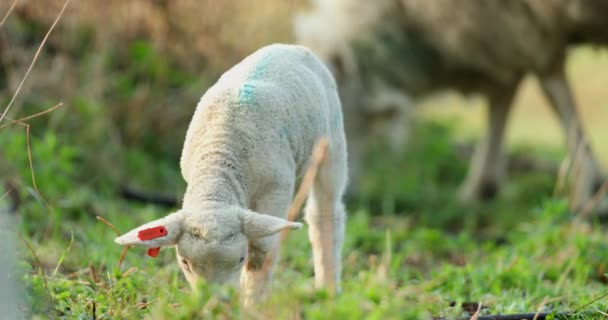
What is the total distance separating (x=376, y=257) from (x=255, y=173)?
2.40 m

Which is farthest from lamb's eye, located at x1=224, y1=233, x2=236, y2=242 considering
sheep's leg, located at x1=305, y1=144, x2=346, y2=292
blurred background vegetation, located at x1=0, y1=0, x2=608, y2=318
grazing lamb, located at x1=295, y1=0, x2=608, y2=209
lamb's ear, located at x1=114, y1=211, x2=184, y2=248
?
grazing lamb, located at x1=295, y1=0, x2=608, y2=209

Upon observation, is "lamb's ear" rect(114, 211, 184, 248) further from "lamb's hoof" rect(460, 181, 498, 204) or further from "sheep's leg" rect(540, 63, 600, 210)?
"lamb's hoof" rect(460, 181, 498, 204)

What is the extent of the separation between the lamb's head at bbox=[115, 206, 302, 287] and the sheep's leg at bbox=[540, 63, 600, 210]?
511 centimetres

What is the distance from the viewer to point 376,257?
5.62 meters

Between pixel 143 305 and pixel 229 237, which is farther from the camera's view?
pixel 143 305

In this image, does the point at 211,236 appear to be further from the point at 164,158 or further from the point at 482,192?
the point at 482,192

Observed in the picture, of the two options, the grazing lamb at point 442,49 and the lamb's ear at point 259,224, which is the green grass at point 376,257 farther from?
the grazing lamb at point 442,49

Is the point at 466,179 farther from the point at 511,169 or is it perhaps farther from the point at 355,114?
the point at 355,114

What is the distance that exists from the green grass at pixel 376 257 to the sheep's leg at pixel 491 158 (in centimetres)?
17

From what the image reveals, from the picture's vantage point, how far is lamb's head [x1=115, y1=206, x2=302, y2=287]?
118 inches

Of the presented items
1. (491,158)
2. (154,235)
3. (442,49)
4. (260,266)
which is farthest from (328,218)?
(491,158)

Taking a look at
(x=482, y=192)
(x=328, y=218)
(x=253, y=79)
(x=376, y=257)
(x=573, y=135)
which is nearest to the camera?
(x=253, y=79)

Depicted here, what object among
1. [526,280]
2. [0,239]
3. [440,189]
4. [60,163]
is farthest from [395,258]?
[440,189]

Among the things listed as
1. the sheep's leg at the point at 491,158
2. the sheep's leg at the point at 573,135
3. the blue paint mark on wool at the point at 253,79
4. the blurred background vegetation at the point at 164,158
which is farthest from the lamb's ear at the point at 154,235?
the sheep's leg at the point at 491,158
